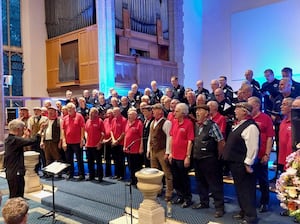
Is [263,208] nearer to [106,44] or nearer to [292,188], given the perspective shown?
[292,188]

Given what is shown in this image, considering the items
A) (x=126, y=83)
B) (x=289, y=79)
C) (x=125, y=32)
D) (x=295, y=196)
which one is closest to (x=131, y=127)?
(x=289, y=79)

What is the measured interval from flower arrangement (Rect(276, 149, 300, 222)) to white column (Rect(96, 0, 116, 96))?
23.7 ft

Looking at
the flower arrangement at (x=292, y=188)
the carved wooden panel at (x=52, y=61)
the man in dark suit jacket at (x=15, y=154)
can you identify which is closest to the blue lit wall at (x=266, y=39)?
the carved wooden panel at (x=52, y=61)

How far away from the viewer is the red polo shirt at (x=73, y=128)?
553 cm

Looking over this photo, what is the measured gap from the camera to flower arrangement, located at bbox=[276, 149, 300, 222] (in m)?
1.51

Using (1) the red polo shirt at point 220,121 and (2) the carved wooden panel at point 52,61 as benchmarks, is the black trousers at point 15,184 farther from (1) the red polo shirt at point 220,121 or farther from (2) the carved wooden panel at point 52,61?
(2) the carved wooden panel at point 52,61

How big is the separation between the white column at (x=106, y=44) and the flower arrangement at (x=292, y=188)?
23.7 feet

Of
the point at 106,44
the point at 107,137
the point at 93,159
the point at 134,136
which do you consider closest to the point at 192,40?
the point at 106,44

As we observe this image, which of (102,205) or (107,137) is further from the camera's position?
(107,137)

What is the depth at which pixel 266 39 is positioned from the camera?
321 inches

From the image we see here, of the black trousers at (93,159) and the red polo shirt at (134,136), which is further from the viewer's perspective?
the black trousers at (93,159)

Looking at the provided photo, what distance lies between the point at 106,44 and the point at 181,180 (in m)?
5.48

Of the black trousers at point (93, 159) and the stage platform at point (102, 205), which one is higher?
the black trousers at point (93, 159)

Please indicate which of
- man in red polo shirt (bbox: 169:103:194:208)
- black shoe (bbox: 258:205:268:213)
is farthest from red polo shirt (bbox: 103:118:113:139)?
black shoe (bbox: 258:205:268:213)
